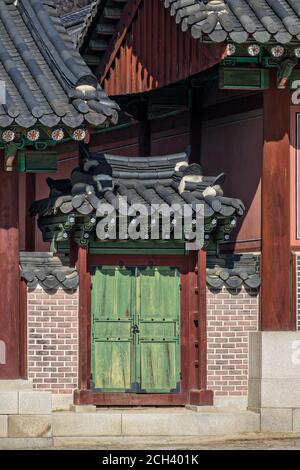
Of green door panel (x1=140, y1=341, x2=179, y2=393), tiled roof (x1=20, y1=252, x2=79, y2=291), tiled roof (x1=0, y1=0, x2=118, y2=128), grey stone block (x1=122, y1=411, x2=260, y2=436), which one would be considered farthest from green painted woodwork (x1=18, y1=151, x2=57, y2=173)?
grey stone block (x1=122, y1=411, x2=260, y2=436)


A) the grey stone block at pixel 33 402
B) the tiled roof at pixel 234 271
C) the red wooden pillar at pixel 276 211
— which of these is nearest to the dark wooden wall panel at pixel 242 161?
the tiled roof at pixel 234 271

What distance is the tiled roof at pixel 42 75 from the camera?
2075cm

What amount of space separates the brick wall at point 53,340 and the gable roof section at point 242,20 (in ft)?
15.6

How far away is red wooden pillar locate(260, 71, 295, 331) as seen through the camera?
22797 millimetres

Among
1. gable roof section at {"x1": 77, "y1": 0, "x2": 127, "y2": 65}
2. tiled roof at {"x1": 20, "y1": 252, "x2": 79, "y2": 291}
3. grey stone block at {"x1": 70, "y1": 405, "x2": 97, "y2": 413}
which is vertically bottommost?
grey stone block at {"x1": 70, "y1": 405, "x2": 97, "y2": 413}

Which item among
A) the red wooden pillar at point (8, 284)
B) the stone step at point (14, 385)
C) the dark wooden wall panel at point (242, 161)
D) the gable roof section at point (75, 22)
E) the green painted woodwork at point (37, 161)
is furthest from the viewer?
the gable roof section at point (75, 22)

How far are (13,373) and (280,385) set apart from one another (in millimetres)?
4301

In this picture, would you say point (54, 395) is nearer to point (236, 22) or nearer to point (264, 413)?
point (264, 413)

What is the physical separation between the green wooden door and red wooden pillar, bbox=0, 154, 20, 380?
168 centimetres

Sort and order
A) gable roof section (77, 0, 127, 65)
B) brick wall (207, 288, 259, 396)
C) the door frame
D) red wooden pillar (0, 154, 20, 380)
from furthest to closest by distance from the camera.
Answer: gable roof section (77, 0, 127, 65), brick wall (207, 288, 259, 396), the door frame, red wooden pillar (0, 154, 20, 380)

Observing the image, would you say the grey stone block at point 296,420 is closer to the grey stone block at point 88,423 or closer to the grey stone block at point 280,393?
the grey stone block at point 280,393

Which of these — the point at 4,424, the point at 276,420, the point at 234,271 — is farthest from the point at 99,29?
the point at 4,424

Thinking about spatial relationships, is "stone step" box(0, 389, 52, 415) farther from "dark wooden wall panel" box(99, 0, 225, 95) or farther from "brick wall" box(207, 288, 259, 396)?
"dark wooden wall panel" box(99, 0, 225, 95)

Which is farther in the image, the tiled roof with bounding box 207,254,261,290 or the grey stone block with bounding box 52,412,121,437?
the tiled roof with bounding box 207,254,261,290
